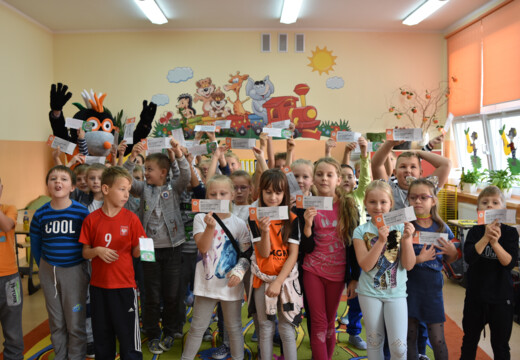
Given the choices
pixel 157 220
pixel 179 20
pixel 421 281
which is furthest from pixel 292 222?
pixel 179 20

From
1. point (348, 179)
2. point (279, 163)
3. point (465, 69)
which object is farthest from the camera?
point (465, 69)

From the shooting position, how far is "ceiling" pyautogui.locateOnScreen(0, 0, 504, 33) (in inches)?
209

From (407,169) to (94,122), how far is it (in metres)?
3.50

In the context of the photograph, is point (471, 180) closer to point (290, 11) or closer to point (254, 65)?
point (290, 11)

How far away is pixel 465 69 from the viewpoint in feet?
19.6

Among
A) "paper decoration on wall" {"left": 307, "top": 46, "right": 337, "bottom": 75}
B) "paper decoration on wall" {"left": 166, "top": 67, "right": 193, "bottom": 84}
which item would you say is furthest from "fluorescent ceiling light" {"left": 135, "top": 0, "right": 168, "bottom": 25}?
"paper decoration on wall" {"left": 307, "top": 46, "right": 337, "bottom": 75}

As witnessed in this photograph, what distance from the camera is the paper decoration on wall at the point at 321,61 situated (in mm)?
6387

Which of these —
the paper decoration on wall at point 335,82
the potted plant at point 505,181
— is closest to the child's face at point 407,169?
the potted plant at point 505,181

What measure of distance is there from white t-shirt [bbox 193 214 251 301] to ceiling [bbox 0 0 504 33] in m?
4.05

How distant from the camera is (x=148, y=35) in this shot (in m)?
6.38

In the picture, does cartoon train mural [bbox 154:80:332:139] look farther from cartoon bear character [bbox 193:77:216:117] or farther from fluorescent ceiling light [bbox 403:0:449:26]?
fluorescent ceiling light [bbox 403:0:449:26]

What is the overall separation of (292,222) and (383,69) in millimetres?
5112

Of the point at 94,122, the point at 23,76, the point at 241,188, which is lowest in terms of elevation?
the point at 241,188

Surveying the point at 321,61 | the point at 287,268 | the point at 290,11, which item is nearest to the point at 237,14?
the point at 290,11
